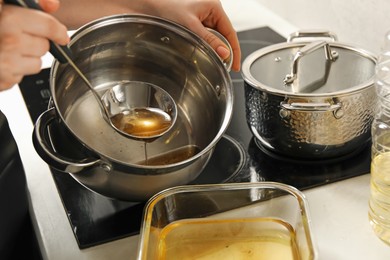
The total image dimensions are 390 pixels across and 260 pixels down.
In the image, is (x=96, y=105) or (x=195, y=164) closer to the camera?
(x=195, y=164)

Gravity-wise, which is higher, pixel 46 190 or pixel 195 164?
pixel 195 164

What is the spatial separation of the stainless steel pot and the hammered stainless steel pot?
0.21ft

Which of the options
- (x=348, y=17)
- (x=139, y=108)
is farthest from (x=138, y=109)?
(x=348, y=17)

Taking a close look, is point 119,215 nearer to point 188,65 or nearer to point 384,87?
point 188,65

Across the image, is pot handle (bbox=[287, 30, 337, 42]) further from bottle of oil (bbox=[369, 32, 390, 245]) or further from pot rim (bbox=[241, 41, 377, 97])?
bottle of oil (bbox=[369, 32, 390, 245])

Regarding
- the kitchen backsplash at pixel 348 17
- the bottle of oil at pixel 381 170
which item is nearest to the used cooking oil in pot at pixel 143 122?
the bottle of oil at pixel 381 170

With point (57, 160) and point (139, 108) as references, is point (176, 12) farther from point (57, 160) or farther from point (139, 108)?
point (57, 160)

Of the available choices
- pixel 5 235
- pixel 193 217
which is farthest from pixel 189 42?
pixel 5 235

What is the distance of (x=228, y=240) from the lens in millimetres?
640

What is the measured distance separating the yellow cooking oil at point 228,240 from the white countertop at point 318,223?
39mm

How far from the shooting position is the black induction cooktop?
692 millimetres

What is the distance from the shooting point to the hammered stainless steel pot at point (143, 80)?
2.17 feet

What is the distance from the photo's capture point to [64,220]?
0.72 meters

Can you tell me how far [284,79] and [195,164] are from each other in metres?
0.22
